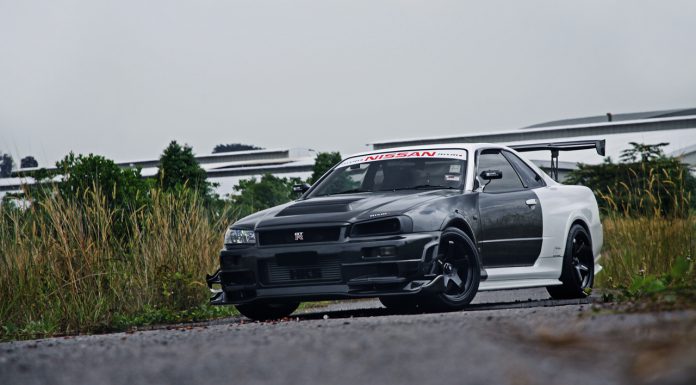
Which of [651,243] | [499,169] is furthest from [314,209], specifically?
[651,243]

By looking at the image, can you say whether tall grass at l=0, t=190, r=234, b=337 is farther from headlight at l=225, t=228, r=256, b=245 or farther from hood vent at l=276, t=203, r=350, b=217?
hood vent at l=276, t=203, r=350, b=217

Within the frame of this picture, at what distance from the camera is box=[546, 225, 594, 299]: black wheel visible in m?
10.6

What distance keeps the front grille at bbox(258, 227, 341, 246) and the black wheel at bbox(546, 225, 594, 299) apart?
2.98 m

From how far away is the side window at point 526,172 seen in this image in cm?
1061

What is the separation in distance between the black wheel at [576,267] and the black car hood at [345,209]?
189 cm

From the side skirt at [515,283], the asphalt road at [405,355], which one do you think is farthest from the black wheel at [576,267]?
the asphalt road at [405,355]

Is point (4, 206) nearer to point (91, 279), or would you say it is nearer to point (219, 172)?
point (91, 279)

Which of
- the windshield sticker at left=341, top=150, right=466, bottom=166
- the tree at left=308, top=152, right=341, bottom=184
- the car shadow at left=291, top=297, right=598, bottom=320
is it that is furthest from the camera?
the tree at left=308, top=152, right=341, bottom=184

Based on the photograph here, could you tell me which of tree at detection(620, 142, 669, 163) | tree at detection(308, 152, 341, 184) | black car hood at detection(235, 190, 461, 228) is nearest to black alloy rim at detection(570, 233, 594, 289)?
black car hood at detection(235, 190, 461, 228)

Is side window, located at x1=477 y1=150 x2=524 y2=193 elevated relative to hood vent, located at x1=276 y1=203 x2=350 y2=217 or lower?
elevated

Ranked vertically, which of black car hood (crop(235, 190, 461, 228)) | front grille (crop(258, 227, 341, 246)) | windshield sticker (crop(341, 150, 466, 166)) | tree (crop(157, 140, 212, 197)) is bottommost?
front grille (crop(258, 227, 341, 246))

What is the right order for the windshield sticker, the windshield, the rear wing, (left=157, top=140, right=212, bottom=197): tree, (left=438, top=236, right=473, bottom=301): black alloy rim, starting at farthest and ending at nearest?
(left=157, top=140, right=212, bottom=197): tree
the rear wing
the windshield sticker
the windshield
(left=438, top=236, right=473, bottom=301): black alloy rim

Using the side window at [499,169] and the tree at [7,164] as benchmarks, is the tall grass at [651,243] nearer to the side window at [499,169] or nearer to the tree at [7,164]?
the side window at [499,169]

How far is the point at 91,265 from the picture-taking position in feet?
32.5
